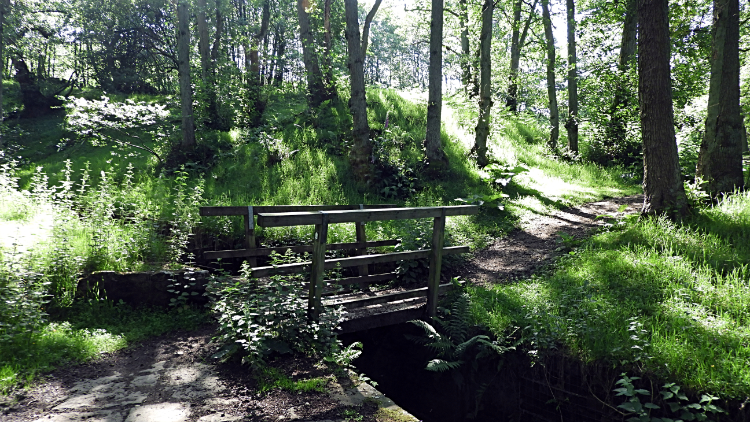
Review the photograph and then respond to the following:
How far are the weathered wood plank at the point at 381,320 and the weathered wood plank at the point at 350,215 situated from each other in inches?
52.6

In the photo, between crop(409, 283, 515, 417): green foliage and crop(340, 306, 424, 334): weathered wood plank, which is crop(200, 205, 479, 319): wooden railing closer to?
crop(340, 306, 424, 334): weathered wood plank

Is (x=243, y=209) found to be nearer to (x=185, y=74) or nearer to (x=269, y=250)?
(x=269, y=250)

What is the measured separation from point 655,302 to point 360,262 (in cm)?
368

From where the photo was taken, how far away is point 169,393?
12.8 feet

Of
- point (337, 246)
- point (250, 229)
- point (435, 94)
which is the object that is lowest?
point (337, 246)

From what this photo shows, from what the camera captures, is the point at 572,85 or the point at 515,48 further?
the point at 515,48

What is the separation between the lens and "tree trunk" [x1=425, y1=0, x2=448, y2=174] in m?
12.5

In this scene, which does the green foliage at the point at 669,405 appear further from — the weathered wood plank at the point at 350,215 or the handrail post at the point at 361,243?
the handrail post at the point at 361,243

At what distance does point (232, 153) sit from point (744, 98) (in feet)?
57.5

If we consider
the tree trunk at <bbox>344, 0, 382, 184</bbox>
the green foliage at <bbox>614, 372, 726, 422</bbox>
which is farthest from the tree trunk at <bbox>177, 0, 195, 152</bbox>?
the green foliage at <bbox>614, 372, 726, 422</bbox>

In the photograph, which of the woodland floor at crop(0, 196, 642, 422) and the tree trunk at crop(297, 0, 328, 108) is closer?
the woodland floor at crop(0, 196, 642, 422)

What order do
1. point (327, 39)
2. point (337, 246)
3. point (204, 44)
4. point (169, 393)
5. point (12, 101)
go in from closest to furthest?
point (169, 393) → point (337, 246) → point (327, 39) → point (204, 44) → point (12, 101)

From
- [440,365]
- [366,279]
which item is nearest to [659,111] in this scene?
[366,279]

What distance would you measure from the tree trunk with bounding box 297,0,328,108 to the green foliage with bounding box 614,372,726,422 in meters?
15.3
